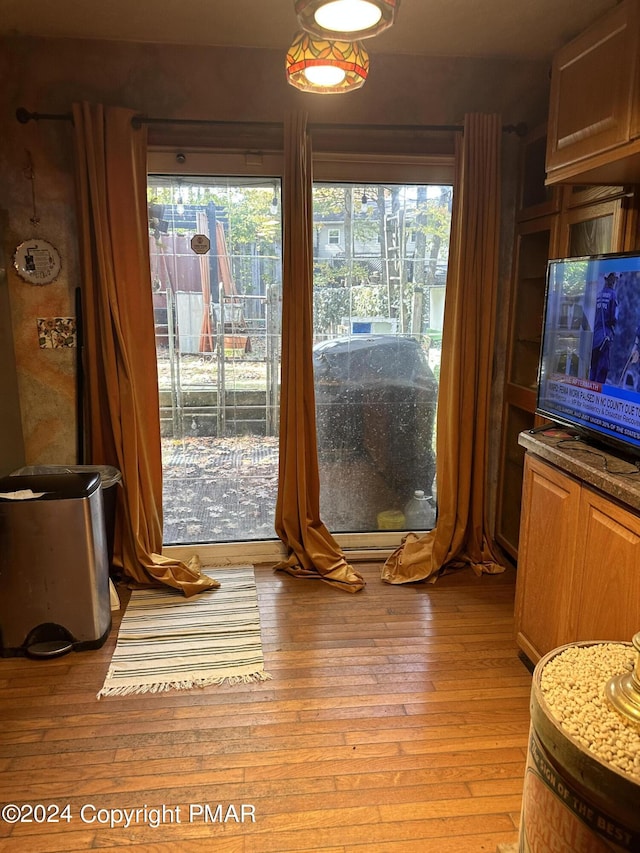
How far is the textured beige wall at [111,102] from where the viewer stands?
9.43ft

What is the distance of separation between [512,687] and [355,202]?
2411 mm

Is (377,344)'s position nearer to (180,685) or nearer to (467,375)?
(467,375)

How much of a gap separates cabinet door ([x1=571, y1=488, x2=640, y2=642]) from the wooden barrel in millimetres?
653

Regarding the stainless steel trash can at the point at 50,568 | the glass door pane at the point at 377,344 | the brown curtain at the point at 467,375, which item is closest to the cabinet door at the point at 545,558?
the brown curtain at the point at 467,375

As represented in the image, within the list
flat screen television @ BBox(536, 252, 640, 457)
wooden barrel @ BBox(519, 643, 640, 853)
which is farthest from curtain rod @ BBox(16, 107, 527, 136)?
wooden barrel @ BBox(519, 643, 640, 853)

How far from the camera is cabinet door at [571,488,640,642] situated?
1724 millimetres

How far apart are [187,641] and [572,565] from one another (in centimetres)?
162

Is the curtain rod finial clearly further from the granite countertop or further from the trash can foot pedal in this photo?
the granite countertop

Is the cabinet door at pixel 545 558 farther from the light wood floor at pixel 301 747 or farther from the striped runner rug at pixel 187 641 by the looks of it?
the striped runner rug at pixel 187 641

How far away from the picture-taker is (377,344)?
11.0ft

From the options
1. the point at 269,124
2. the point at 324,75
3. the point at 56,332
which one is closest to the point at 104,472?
the point at 56,332

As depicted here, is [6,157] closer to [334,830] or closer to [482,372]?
[482,372]

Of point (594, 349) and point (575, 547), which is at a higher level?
point (594, 349)

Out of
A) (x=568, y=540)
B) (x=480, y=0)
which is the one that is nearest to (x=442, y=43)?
(x=480, y=0)
